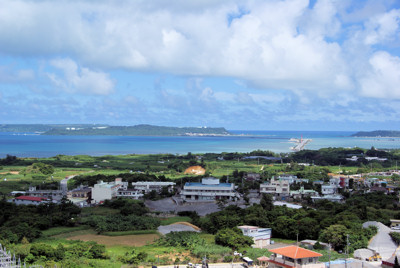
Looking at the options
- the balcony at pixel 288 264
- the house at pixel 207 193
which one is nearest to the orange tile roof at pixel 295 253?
the balcony at pixel 288 264

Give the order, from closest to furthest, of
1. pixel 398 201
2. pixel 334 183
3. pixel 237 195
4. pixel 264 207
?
pixel 264 207 < pixel 398 201 < pixel 237 195 < pixel 334 183

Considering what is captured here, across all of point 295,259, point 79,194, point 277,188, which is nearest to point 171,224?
point 295,259

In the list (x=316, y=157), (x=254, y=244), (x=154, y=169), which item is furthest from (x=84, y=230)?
(x=316, y=157)

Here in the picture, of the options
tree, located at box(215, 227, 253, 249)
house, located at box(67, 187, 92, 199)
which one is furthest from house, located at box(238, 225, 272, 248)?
house, located at box(67, 187, 92, 199)

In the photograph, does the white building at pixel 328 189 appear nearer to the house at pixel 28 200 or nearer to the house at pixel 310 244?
the house at pixel 310 244

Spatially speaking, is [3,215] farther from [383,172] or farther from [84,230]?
[383,172]

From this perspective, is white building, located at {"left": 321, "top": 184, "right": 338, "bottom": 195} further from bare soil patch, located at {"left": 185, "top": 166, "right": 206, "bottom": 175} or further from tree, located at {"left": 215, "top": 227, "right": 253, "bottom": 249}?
tree, located at {"left": 215, "top": 227, "right": 253, "bottom": 249}

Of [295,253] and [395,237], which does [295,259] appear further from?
[395,237]
